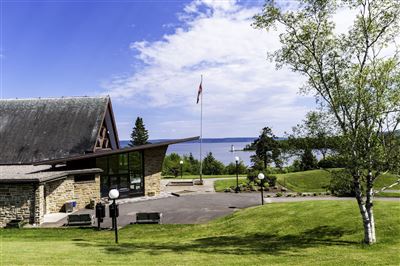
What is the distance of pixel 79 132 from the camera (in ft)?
113

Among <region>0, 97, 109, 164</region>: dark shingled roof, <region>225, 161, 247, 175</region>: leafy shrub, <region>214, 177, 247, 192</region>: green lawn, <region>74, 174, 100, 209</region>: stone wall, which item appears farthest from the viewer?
<region>225, 161, 247, 175</region>: leafy shrub

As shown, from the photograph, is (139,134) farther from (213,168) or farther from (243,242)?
(243,242)

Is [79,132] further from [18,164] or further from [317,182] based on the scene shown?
[317,182]

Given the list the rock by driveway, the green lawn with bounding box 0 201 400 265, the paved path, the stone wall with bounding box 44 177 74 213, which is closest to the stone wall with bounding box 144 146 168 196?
the paved path

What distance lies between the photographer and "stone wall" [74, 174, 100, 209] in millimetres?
28594

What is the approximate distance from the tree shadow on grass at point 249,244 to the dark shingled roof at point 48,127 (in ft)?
64.5

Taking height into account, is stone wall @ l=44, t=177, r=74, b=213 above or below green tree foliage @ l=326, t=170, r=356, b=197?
below

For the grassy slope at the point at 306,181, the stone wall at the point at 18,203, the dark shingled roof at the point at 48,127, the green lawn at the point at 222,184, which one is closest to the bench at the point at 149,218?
the stone wall at the point at 18,203

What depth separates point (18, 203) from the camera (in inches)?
907

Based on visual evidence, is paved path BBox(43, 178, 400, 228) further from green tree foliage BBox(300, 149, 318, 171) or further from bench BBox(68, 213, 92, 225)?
green tree foliage BBox(300, 149, 318, 171)

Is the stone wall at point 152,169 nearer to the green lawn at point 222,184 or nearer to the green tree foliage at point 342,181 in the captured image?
the green lawn at point 222,184

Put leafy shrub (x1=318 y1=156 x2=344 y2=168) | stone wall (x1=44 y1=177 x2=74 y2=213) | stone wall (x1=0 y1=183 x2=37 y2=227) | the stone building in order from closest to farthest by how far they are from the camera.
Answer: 1. leafy shrub (x1=318 y1=156 x2=344 y2=168)
2. stone wall (x1=0 y1=183 x2=37 y2=227)
3. stone wall (x1=44 y1=177 x2=74 y2=213)
4. the stone building

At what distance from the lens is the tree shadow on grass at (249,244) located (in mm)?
13648

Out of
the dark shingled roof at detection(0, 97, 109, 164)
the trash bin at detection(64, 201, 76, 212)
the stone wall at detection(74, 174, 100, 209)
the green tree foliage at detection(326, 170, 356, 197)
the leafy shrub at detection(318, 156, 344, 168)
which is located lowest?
the trash bin at detection(64, 201, 76, 212)
